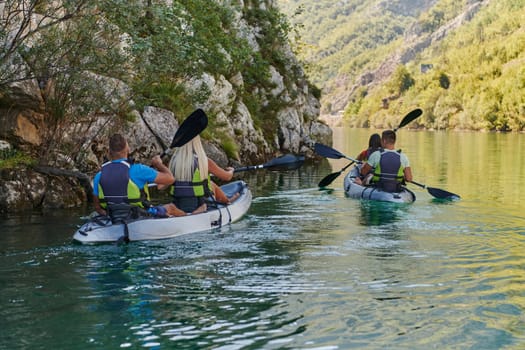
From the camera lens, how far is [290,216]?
12.8 metres

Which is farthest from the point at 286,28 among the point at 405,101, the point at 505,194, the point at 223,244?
the point at 405,101

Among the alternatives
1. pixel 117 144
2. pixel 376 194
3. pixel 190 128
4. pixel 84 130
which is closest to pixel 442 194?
pixel 376 194

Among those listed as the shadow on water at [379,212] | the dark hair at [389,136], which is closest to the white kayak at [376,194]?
the shadow on water at [379,212]

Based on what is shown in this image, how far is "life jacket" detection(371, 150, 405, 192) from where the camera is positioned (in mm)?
14289

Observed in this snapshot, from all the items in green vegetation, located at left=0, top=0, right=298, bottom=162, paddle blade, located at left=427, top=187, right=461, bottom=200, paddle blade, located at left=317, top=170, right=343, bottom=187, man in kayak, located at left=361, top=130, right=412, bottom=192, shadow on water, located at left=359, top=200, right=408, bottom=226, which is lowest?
shadow on water, located at left=359, top=200, right=408, bottom=226

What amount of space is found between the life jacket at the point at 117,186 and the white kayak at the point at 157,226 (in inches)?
12.8

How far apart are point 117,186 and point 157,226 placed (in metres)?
0.92

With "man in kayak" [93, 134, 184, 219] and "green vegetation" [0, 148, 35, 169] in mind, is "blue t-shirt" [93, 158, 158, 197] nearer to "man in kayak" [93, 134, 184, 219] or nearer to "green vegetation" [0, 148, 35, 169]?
"man in kayak" [93, 134, 184, 219]

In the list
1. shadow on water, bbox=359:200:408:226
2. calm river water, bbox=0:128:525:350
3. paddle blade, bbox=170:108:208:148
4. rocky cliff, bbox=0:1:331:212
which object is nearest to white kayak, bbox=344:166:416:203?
shadow on water, bbox=359:200:408:226

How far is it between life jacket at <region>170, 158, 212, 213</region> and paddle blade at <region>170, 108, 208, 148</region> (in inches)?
16.5

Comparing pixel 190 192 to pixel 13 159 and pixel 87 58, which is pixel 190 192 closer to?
pixel 87 58

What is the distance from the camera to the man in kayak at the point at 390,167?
560 inches

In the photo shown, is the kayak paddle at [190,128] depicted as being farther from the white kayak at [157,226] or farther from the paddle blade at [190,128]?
the white kayak at [157,226]

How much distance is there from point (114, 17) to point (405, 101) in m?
119
